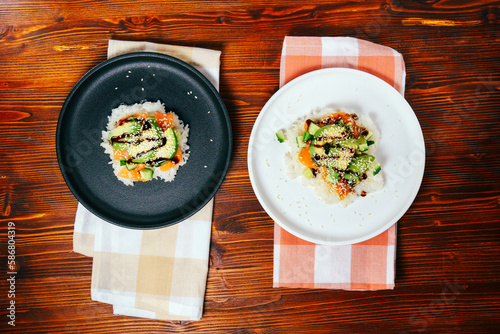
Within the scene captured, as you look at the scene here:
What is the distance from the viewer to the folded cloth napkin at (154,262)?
1.94m

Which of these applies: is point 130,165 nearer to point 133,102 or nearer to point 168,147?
point 168,147

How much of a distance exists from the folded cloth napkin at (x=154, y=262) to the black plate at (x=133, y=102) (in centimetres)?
11

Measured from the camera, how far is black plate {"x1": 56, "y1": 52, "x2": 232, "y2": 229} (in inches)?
73.7

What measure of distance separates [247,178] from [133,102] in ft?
2.74

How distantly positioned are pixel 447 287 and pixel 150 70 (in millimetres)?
2312

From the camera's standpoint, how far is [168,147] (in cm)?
179

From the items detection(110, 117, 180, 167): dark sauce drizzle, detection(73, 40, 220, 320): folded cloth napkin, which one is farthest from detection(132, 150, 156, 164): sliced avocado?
detection(73, 40, 220, 320): folded cloth napkin

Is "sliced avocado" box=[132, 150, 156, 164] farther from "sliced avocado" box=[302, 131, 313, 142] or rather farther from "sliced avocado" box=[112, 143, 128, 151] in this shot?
"sliced avocado" box=[302, 131, 313, 142]

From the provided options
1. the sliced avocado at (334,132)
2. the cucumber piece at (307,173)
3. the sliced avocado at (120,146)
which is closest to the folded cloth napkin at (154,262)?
the sliced avocado at (120,146)

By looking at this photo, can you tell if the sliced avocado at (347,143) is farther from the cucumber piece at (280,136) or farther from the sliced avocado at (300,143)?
the cucumber piece at (280,136)

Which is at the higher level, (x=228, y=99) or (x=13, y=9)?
(x=13, y=9)

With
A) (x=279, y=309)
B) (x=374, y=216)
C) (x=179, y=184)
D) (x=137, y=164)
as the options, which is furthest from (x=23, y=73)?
(x=374, y=216)

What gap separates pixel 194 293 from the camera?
196cm

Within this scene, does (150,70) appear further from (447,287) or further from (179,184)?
(447,287)
